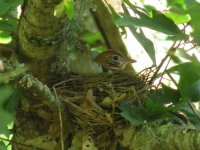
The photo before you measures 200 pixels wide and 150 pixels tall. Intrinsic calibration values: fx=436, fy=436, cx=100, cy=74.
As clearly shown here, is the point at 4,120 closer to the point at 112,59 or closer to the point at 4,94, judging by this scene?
the point at 4,94

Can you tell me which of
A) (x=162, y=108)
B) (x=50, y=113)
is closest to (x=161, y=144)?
(x=162, y=108)

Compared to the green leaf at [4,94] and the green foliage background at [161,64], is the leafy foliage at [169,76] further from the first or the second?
the green leaf at [4,94]

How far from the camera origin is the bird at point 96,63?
2900mm

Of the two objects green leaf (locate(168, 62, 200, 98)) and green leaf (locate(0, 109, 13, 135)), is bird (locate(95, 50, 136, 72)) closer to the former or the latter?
green leaf (locate(168, 62, 200, 98))

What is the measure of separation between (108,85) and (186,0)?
1.08m

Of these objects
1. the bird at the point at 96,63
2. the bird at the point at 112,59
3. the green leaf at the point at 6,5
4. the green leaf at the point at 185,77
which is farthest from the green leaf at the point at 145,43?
the bird at the point at 112,59

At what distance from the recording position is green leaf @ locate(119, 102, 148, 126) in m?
2.23

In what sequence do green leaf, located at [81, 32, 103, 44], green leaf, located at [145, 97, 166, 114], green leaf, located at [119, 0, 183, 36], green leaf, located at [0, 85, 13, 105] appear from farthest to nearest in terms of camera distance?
green leaf, located at [81, 32, 103, 44] → green leaf, located at [145, 97, 166, 114] → green leaf, located at [119, 0, 183, 36] → green leaf, located at [0, 85, 13, 105]

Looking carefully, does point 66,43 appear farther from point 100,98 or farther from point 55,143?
point 55,143

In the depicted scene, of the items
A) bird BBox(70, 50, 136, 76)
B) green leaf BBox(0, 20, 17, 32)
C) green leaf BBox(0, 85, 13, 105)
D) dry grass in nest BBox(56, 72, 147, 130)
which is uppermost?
green leaf BBox(0, 20, 17, 32)

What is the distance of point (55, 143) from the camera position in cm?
272

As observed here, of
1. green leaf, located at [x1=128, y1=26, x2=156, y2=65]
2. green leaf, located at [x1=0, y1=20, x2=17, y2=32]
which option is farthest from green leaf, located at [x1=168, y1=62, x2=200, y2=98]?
green leaf, located at [x1=0, y1=20, x2=17, y2=32]

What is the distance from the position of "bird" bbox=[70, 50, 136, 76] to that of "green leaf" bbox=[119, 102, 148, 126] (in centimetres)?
65

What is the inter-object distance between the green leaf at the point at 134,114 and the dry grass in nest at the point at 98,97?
0.13 metres
